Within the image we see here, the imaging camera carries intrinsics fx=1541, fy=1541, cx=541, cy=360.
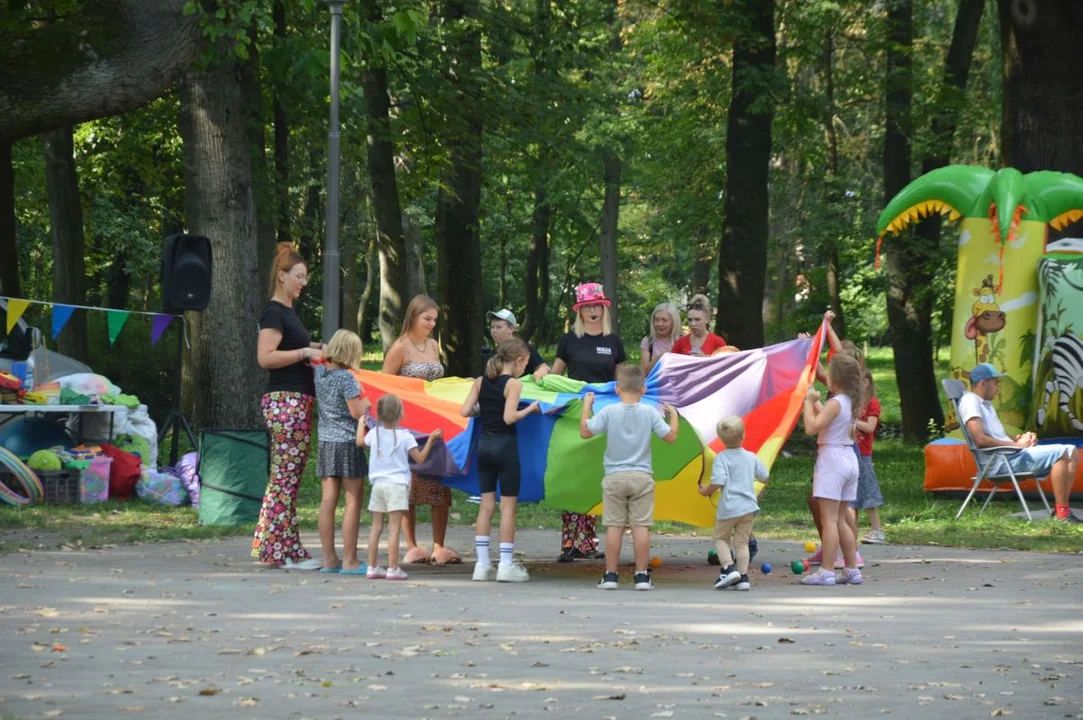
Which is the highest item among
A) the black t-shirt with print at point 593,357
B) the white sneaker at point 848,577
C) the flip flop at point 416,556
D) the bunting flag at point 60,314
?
the bunting flag at point 60,314

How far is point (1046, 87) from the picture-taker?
61.6 feet

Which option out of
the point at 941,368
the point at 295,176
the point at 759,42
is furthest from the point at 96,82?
the point at 941,368

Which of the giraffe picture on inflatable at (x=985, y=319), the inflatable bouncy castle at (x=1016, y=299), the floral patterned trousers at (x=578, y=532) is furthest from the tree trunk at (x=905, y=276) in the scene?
the floral patterned trousers at (x=578, y=532)

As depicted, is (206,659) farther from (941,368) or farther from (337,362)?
(941,368)

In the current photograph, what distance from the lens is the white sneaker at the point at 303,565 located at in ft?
35.7

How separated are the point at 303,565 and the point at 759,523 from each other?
5.66m

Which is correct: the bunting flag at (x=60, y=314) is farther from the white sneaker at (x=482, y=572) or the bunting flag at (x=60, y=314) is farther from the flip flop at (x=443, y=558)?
the white sneaker at (x=482, y=572)

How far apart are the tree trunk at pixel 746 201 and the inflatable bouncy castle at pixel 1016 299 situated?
558cm

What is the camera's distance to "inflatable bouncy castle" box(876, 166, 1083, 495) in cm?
1672

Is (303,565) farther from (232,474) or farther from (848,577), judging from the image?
(848,577)

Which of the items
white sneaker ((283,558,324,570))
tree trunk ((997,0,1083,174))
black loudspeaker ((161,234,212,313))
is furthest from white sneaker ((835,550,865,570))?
tree trunk ((997,0,1083,174))

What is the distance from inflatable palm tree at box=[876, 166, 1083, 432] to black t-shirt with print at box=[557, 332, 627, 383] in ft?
24.2

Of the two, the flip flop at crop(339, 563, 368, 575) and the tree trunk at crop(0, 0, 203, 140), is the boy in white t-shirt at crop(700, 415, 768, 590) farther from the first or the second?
the tree trunk at crop(0, 0, 203, 140)

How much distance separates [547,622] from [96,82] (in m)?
6.22
